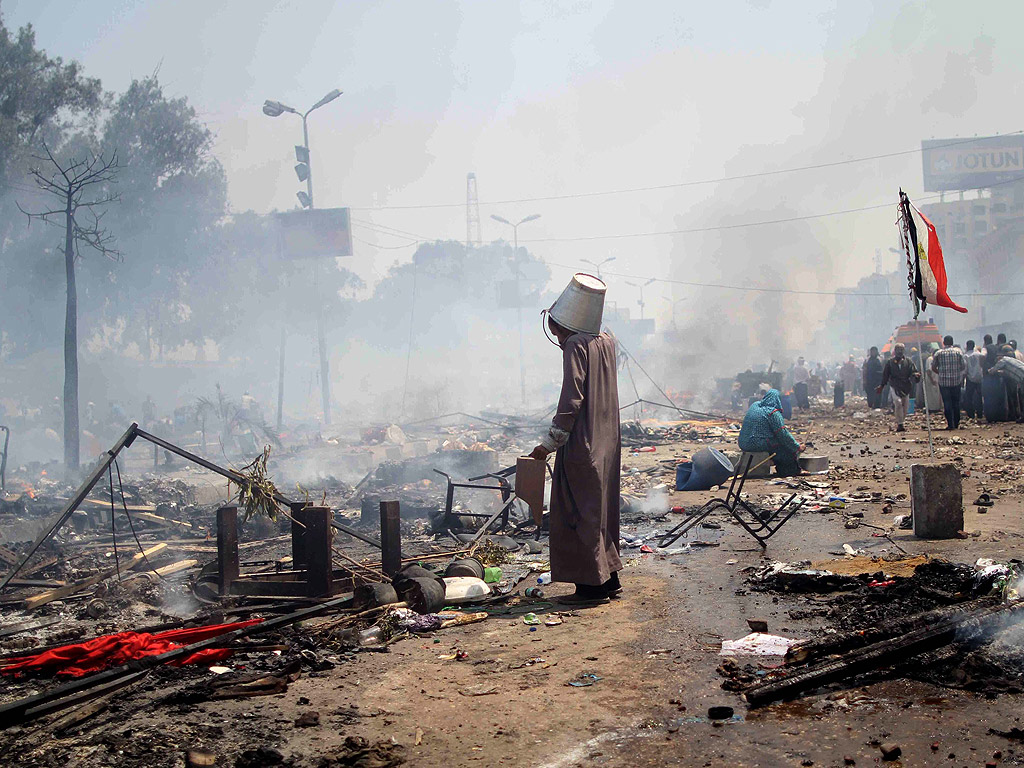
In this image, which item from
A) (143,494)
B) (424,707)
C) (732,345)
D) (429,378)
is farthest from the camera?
(429,378)

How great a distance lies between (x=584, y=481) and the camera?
545cm

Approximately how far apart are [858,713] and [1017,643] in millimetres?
1001

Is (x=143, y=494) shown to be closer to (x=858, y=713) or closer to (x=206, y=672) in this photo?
(x=206, y=672)

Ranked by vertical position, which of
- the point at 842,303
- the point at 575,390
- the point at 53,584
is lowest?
the point at 53,584

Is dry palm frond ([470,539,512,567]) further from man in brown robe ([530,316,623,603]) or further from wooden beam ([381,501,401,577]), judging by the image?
man in brown robe ([530,316,623,603])

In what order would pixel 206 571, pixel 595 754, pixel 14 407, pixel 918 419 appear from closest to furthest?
pixel 595 754 < pixel 206 571 < pixel 918 419 < pixel 14 407

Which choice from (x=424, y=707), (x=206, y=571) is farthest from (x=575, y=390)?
(x=206, y=571)

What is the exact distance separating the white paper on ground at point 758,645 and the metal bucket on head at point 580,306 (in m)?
2.36

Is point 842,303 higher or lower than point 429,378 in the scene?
higher

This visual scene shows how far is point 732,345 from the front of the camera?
45.8m

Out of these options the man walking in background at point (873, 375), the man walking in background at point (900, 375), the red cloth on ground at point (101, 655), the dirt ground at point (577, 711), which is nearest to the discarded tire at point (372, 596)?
the dirt ground at point (577, 711)

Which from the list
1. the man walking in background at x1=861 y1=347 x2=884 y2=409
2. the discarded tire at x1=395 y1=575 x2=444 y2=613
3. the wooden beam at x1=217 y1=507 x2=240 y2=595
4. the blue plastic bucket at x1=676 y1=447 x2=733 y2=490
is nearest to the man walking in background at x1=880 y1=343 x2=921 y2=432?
the man walking in background at x1=861 y1=347 x2=884 y2=409

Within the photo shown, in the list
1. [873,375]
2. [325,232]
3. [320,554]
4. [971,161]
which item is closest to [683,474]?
[320,554]

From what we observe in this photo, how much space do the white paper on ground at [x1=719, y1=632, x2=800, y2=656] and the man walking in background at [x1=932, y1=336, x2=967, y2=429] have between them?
510 inches
